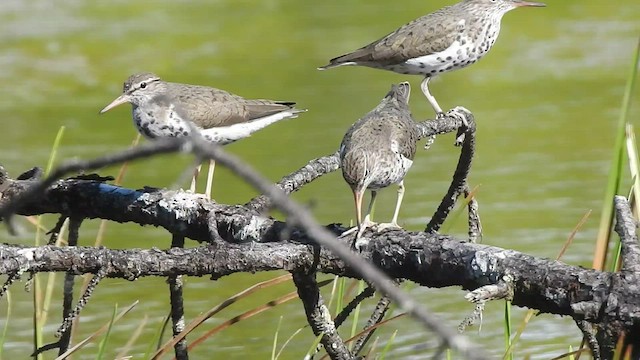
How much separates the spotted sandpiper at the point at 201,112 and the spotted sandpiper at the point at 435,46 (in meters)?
1.21

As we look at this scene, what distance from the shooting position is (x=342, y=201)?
11.0 meters

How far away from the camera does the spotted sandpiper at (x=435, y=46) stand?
8164 millimetres

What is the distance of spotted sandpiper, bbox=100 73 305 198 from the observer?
21.5ft

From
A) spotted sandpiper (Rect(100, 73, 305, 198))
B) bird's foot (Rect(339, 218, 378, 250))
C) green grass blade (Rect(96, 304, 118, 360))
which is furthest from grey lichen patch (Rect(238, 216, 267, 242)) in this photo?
spotted sandpiper (Rect(100, 73, 305, 198))

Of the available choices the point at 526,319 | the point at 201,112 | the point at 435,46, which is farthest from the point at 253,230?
the point at 435,46

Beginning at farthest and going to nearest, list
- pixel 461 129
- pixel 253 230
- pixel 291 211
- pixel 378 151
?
1. pixel 461 129
2. pixel 378 151
3. pixel 253 230
4. pixel 291 211

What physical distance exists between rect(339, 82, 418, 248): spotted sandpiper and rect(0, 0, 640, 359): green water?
155cm

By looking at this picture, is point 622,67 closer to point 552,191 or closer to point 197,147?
point 552,191

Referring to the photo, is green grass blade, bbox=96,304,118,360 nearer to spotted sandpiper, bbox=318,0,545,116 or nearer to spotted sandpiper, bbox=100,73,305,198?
spotted sandpiper, bbox=100,73,305,198

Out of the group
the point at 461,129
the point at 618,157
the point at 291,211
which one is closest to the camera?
the point at 291,211

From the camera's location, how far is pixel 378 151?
5.05m

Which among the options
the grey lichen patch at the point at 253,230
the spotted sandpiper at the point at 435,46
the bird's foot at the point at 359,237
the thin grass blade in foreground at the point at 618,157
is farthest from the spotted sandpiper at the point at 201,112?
the thin grass blade in foreground at the point at 618,157

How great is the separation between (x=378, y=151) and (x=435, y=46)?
3.29m

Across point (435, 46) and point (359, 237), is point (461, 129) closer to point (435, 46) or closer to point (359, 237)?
point (359, 237)
